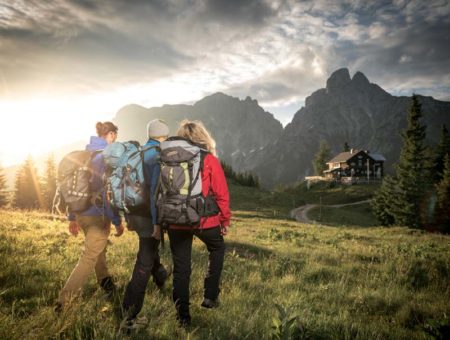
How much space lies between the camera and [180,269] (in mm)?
3926

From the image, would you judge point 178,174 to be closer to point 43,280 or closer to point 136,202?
point 136,202

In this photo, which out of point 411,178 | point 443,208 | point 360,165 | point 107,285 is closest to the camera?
point 107,285

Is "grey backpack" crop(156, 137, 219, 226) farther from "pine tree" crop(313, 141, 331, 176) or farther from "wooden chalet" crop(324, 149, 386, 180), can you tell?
"pine tree" crop(313, 141, 331, 176)

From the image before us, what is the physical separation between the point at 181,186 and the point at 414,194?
42.2 meters

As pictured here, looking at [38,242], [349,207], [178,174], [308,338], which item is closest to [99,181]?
[178,174]

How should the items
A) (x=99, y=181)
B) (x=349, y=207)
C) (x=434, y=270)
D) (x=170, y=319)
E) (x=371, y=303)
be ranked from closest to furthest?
(x=170, y=319), (x=99, y=181), (x=371, y=303), (x=434, y=270), (x=349, y=207)

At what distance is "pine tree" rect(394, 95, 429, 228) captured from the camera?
37094mm

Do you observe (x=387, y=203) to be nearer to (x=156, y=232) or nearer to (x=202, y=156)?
(x=202, y=156)

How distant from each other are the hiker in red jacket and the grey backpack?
131 millimetres

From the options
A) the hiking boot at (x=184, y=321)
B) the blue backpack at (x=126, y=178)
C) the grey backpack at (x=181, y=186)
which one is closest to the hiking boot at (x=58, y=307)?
the blue backpack at (x=126, y=178)

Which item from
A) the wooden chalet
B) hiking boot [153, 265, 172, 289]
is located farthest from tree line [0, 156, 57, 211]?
the wooden chalet

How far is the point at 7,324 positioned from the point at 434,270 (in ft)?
28.7

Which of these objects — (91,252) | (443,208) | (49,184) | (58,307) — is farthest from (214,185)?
(49,184)

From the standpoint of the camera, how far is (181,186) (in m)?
3.91
